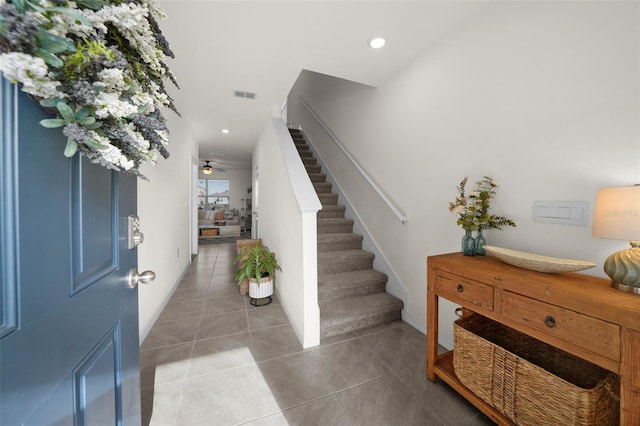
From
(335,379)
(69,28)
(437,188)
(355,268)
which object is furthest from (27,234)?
(355,268)

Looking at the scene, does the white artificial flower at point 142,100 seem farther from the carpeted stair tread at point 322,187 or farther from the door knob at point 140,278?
the carpeted stair tread at point 322,187

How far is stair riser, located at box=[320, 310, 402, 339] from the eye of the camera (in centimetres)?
208

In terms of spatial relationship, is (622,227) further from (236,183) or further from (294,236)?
(236,183)

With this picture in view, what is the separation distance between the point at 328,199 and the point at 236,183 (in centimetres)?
729

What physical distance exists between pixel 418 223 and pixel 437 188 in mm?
363

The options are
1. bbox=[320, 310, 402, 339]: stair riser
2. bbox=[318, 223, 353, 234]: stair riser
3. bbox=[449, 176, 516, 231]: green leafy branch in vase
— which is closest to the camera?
bbox=[449, 176, 516, 231]: green leafy branch in vase

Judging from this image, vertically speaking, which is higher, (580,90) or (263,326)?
(580,90)

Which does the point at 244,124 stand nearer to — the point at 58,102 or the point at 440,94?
the point at 440,94

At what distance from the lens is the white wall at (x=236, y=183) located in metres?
9.88

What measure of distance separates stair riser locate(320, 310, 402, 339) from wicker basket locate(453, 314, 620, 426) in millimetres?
881

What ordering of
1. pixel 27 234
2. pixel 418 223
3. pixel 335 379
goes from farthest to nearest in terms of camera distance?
pixel 418 223, pixel 335 379, pixel 27 234

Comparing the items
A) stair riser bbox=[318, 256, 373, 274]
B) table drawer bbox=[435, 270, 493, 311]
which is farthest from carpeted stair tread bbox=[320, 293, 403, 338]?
table drawer bbox=[435, 270, 493, 311]

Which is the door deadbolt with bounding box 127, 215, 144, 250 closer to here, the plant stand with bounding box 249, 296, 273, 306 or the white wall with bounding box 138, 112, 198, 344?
the white wall with bounding box 138, 112, 198, 344

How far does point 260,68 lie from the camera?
2240 millimetres
